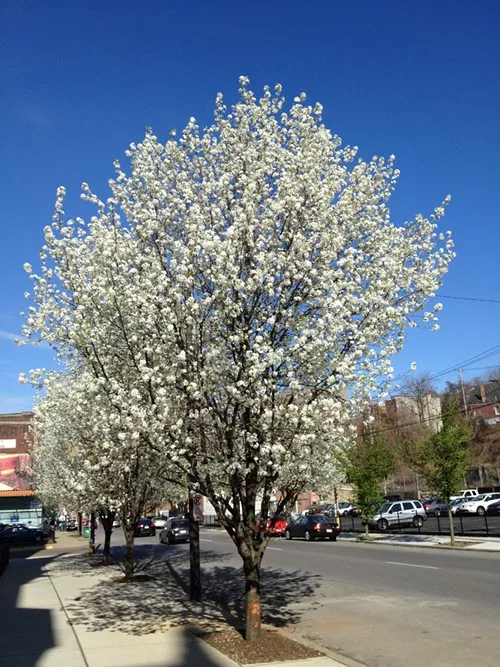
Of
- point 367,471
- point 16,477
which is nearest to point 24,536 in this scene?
point 367,471

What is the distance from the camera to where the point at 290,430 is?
8.28 metres

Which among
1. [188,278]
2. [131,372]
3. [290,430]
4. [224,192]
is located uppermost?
[224,192]

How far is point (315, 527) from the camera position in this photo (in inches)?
1331

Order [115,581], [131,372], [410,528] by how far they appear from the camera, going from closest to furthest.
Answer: [131,372], [115,581], [410,528]

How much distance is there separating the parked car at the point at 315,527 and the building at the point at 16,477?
61.1 ft

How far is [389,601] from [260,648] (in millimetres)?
5241

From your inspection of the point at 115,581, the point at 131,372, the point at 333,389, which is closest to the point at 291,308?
the point at 333,389

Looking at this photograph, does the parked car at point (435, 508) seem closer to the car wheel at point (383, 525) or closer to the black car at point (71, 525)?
the car wheel at point (383, 525)

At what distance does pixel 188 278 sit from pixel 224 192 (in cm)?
154

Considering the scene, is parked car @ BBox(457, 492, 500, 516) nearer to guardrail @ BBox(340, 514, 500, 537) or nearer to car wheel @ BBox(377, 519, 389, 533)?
guardrail @ BBox(340, 514, 500, 537)

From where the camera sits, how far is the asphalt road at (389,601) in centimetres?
898

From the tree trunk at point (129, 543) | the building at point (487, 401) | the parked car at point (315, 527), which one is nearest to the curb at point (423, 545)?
the parked car at point (315, 527)

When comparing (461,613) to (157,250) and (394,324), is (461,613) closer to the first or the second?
(394,324)

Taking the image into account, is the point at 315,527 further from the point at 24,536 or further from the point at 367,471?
the point at 24,536
